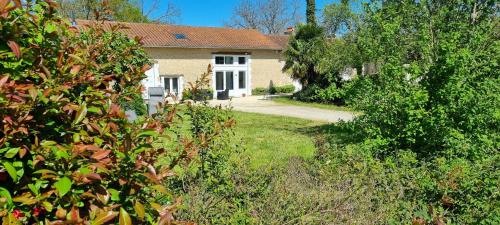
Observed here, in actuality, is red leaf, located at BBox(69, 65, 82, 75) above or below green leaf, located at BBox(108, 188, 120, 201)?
above

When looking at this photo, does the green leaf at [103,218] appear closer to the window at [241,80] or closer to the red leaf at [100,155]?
the red leaf at [100,155]

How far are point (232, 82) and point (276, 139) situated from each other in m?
21.8

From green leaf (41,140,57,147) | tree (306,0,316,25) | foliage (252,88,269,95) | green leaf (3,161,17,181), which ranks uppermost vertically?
tree (306,0,316,25)

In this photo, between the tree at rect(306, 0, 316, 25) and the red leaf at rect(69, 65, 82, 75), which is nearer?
the red leaf at rect(69, 65, 82, 75)

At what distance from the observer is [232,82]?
3209 centimetres

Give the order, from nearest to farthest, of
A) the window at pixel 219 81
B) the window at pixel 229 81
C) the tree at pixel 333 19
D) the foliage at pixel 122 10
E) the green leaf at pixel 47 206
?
1. the green leaf at pixel 47 206
2. the tree at pixel 333 19
3. the window at pixel 219 81
4. the window at pixel 229 81
5. the foliage at pixel 122 10

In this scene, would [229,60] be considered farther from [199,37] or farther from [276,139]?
[276,139]

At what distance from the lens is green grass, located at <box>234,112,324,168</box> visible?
25.9 feet

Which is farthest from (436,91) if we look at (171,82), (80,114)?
(171,82)

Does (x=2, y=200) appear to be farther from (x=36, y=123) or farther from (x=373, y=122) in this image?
(x=373, y=122)

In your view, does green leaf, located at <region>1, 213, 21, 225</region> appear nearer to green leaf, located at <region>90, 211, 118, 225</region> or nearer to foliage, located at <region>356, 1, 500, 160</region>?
green leaf, located at <region>90, 211, 118, 225</region>

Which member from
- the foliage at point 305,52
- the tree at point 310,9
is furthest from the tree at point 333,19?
the tree at point 310,9

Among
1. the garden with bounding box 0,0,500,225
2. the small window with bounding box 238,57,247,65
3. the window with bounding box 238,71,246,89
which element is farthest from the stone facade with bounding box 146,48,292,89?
the garden with bounding box 0,0,500,225

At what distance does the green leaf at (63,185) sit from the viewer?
4.55 feet
